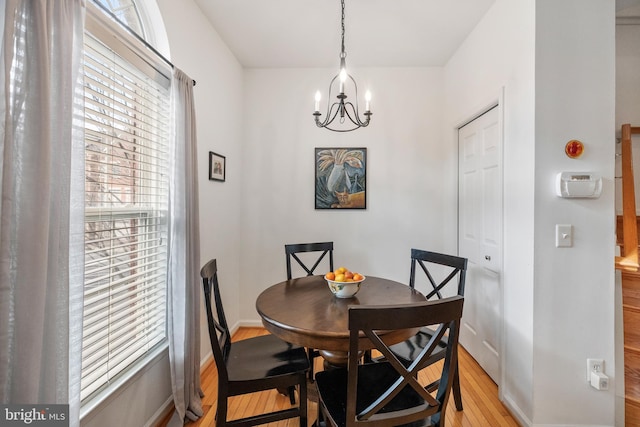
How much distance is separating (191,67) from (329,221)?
1.85 meters

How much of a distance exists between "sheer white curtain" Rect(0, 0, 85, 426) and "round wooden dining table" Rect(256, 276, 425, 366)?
2.59 ft

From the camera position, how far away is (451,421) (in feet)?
5.73

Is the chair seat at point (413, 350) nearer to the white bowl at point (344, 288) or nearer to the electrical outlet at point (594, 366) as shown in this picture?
the white bowl at point (344, 288)

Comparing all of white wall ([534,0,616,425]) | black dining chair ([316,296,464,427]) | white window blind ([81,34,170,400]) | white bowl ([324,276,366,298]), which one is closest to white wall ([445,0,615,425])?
white wall ([534,0,616,425])

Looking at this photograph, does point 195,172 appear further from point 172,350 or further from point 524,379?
point 524,379

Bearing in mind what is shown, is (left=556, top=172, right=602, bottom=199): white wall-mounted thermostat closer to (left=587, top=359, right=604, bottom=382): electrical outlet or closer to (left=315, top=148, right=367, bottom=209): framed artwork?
(left=587, top=359, right=604, bottom=382): electrical outlet

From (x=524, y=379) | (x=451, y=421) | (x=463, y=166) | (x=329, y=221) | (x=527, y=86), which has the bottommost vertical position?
(x=451, y=421)

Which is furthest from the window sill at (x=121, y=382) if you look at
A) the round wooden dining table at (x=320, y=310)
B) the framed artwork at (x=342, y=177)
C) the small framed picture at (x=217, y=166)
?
the framed artwork at (x=342, y=177)

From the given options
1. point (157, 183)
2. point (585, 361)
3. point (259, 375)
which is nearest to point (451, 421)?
point (585, 361)

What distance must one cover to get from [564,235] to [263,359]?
1863mm

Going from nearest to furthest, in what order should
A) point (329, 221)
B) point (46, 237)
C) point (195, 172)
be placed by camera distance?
point (46, 237) < point (195, 172) < point (329, 221)

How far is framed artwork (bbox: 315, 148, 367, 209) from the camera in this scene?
3.02 meters

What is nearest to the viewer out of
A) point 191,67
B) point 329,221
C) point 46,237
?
point 46,237

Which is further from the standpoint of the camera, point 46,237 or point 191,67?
point 191,67
